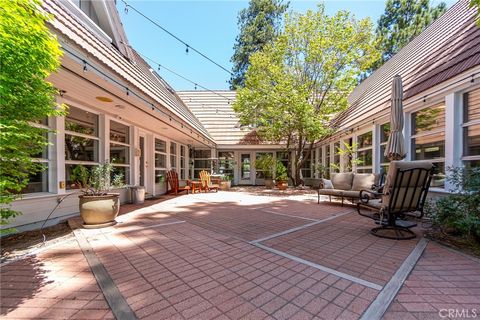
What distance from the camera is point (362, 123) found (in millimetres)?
8250

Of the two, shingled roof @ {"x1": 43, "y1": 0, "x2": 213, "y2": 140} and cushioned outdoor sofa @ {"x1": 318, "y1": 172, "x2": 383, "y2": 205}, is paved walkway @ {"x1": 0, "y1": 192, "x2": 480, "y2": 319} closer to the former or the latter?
cushioned outdoor sofa @ {"x1": 318, "y1": 172, "x2": 383, "y2": 205}

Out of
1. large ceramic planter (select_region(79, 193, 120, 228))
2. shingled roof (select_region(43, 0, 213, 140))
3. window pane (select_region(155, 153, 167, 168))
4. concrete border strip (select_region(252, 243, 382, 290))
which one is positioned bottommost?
concrete border strip (select_region(252, 243, 382, 290))

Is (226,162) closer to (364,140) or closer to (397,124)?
(364,140)

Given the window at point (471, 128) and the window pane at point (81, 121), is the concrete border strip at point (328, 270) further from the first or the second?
the window pane at point (81, 121)

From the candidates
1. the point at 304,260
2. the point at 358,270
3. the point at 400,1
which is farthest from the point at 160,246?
the point at 400,1

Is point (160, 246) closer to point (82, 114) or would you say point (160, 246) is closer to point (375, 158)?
point (82, 114)

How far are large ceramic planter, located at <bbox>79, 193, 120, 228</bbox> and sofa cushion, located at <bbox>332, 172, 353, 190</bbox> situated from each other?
6676 millimetres

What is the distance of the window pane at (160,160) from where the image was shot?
984 centimetres

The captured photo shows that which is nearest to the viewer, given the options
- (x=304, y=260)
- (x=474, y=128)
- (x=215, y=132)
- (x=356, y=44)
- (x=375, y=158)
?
(x=304, y=260)

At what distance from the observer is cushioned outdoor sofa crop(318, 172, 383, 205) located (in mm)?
6590

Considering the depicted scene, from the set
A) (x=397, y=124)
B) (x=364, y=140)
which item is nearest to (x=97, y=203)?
(x=397, y=124)

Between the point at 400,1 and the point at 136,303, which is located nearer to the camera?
the point at 136,303

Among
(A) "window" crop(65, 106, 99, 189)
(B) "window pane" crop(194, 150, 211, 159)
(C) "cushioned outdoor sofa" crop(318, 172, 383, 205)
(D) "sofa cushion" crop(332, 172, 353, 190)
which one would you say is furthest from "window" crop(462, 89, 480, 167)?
(B) "window pane" crop(194, 150, 211, 159)

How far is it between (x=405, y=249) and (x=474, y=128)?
10.1 ft
